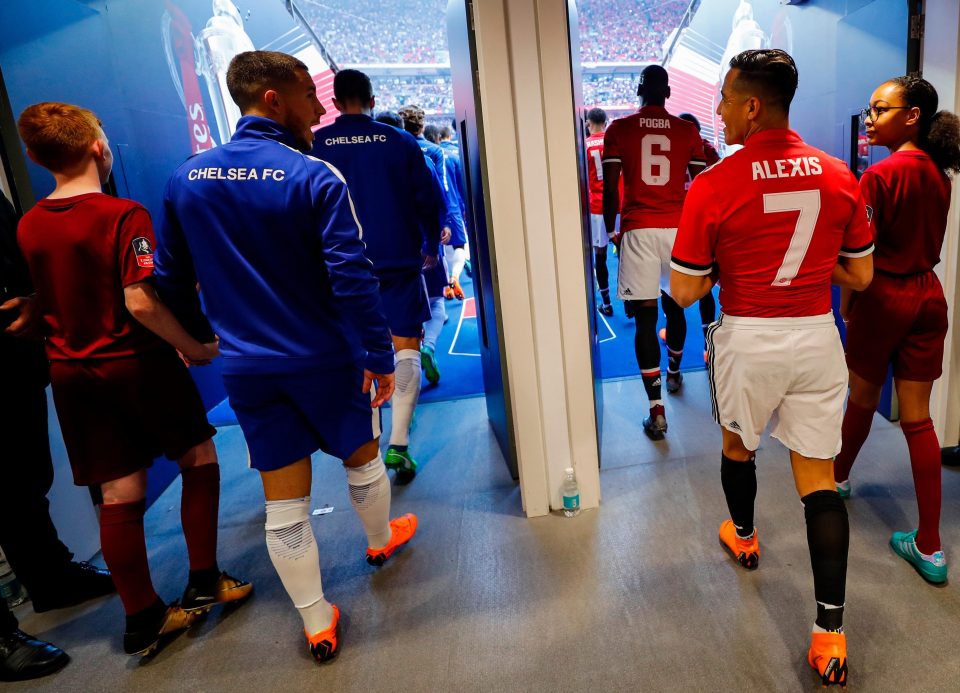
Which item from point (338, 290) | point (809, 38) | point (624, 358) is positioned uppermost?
point (809, 38)

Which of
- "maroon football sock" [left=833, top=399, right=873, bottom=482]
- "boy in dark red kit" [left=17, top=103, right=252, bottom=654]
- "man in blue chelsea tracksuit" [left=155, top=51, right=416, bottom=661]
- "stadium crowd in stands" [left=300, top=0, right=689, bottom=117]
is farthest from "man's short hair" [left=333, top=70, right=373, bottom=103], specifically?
"stadium crowd in stands" [left=300, top=0, right=689, bottom=117]

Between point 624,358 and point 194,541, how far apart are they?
3010 millimetres

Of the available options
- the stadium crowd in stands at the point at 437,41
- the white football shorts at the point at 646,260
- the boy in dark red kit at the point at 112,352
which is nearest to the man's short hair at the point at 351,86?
the boy in dark red kit at the point at 112,352

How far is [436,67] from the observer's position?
10875 millimetres

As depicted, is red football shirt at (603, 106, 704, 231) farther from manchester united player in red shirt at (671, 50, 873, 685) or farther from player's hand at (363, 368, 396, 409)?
player's hand at (363, 368, 396, 409)

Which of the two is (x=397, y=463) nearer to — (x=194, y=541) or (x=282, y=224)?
(x=194, y=541)

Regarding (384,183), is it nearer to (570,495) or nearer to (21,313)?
(21,313)

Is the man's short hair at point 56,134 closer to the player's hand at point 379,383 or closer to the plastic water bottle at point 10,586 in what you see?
the player's hand at point 379,383

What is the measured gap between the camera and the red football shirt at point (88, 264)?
5.55ft

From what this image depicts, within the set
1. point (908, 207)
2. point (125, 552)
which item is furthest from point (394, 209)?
point (908, 207)

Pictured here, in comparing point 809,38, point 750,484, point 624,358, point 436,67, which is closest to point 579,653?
point 750,484

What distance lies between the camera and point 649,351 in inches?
119

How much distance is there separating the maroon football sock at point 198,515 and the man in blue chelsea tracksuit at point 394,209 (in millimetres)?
968

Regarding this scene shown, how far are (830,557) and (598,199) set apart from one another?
3.71 metres
